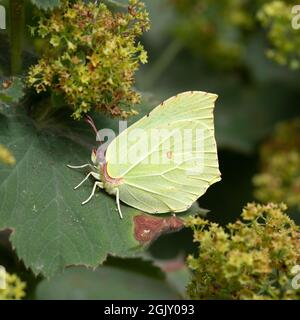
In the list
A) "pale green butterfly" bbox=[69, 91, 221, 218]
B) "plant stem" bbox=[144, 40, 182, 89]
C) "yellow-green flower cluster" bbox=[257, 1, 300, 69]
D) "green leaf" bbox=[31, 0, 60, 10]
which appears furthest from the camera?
"plant stem" bbox=[144, 40, 182, 89]

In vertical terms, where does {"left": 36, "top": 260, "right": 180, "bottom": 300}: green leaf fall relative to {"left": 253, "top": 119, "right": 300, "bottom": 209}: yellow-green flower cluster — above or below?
below

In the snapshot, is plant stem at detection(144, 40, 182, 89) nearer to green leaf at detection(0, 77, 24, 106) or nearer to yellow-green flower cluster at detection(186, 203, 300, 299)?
green leaf at detection(0, 77, 24, 106)

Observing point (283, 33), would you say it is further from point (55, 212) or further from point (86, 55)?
point (55, 212)

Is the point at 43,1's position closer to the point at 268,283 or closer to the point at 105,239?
the point at 105,239

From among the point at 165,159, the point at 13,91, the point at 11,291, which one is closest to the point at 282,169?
the point at 165,159

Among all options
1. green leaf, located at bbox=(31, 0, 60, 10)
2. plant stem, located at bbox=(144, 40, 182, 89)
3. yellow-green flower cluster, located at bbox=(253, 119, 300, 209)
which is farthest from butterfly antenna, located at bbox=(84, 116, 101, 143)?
plant stem, located at bbox=(144, 40, 182, 89)

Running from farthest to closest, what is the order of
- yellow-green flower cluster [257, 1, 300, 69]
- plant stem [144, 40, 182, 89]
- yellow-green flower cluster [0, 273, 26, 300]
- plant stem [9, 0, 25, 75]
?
plant stem [144, 40, 182, 89]
yellow-green flower cluster [257, 1, 300, 69]
plant stem [9, 0, 25, 75]
yellow-green flower cluster [0, 273, 26, 300]
